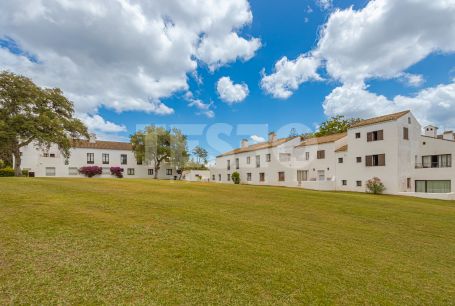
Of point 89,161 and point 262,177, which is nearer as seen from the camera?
point 262,177

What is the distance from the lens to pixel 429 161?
2975 centimetres

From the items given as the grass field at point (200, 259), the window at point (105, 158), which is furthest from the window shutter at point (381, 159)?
the window at point (105, 158)

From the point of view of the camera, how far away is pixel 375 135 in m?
30.3

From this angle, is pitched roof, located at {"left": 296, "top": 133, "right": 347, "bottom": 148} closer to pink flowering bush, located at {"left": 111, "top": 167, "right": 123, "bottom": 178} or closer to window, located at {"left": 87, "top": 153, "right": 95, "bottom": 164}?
pink flowering bush, located at {"left": 111, "top": 167, "right": 123, "bottom": 178}

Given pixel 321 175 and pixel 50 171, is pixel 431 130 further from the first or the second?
pixel 50 171

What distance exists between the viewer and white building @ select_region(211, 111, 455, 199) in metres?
27.8

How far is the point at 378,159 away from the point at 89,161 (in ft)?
167

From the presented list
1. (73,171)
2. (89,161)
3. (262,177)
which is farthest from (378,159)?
(73,171)

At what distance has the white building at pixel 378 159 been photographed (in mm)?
27828

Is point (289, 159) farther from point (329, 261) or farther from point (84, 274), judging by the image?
point (84, 274)

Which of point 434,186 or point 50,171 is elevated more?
point 50,171

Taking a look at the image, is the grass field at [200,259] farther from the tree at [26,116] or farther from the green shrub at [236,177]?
the green shrub at [236,177]

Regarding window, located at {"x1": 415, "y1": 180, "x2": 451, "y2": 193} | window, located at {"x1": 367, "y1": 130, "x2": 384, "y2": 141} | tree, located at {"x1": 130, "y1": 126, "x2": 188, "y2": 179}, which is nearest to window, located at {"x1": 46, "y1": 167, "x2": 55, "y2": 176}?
tree, located at {"x1": 130, "y1": 126, "x2": 188, "y2": 179}

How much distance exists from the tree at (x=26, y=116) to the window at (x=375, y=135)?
3751 centimetres
